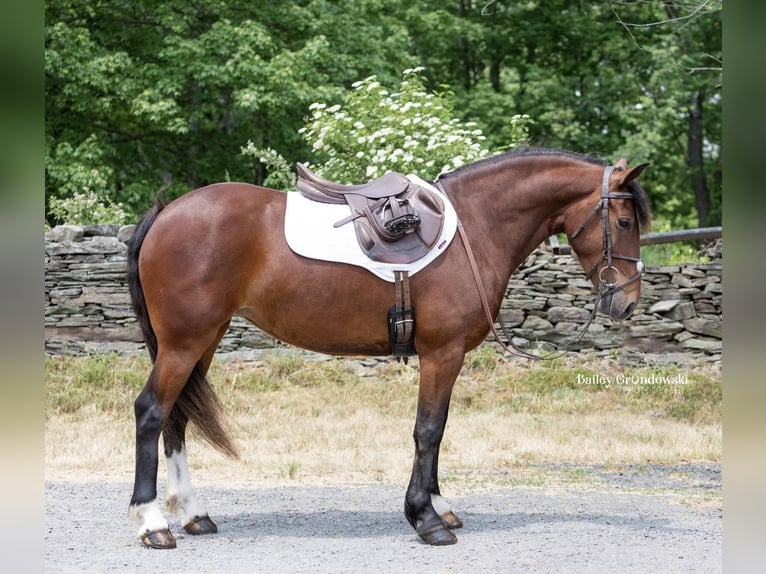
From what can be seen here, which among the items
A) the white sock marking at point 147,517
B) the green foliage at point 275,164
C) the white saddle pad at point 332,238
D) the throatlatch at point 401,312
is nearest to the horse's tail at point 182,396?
the white sock marking at point 147,517

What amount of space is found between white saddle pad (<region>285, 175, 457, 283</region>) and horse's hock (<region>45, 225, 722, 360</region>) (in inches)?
198

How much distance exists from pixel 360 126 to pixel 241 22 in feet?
18.2

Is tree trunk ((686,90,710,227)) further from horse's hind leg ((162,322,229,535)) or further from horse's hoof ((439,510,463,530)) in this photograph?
horse's hind leg ((162,322,229,535))

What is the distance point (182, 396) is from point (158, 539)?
0.81 metres

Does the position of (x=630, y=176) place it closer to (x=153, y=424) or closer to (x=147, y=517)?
(x=153, y=424)

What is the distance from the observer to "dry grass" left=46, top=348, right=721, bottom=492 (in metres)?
7.06

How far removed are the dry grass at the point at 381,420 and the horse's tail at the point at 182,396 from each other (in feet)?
5.72

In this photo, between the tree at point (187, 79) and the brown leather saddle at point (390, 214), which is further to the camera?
the tree at point (187, 79)

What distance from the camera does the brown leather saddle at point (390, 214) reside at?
4.81 meters

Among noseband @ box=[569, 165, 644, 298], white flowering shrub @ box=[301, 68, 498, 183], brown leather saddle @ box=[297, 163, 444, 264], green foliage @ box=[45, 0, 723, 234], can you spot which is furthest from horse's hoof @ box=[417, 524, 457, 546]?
green foliage @ box=[45, 0, 723, 234]

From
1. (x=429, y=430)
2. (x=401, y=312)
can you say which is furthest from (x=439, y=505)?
(x=401, y=312)

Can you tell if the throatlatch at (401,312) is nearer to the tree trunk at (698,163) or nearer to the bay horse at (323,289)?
the bay horse at (323,289)
